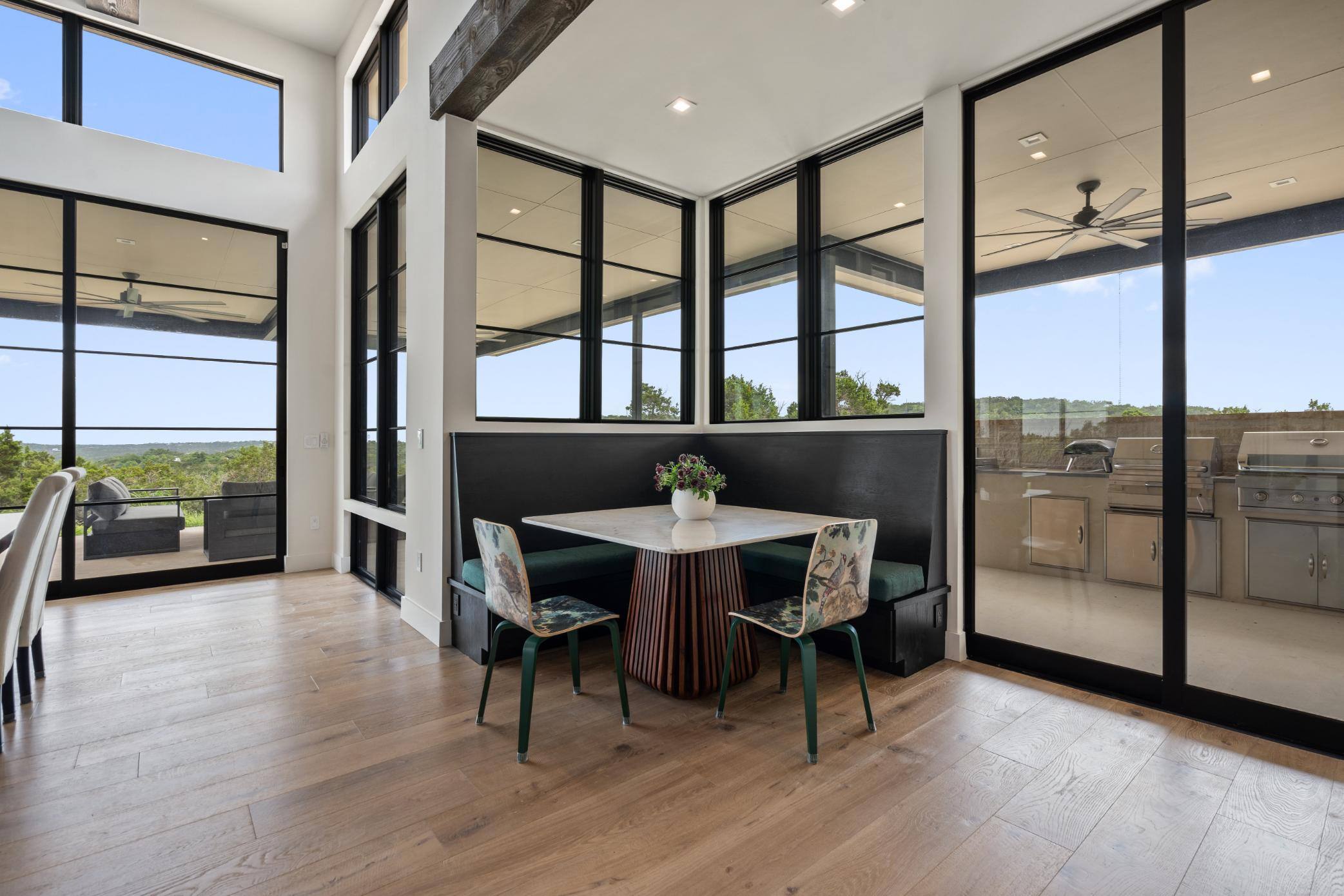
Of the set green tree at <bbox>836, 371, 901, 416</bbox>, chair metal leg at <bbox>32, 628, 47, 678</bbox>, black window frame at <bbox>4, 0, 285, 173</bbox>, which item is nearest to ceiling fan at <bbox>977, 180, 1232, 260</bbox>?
green tree at <bbox>836, 371, 901, 416</bbox>

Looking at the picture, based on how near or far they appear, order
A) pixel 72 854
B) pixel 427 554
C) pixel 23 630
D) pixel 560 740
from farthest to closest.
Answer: pixel 427 554, pixel 23 630, pixel 560 740, pixel 72 854

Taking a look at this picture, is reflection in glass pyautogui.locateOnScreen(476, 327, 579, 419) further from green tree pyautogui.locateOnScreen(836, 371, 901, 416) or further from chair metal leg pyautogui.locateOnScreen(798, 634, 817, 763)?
chair metal leg pyautogui.locateOnScreen(798, 634, 817, 763)

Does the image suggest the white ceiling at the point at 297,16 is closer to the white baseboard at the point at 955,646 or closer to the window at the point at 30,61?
the window at the point at 30,61

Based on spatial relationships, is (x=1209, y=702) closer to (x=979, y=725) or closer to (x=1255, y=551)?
(x=1255, y=551)

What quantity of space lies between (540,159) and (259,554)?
13.0 feet

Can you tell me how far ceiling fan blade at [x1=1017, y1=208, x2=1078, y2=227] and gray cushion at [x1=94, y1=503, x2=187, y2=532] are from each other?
605 cm

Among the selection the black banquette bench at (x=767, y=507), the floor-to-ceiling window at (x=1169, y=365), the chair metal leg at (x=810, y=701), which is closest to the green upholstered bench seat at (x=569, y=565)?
the black banquette bench at (x=767, y=507)

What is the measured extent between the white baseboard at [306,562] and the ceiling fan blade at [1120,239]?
5.94m

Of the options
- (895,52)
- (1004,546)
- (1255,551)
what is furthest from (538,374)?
(1255,551)

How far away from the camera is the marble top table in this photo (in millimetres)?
2648

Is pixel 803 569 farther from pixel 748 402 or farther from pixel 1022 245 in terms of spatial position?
pixel 1022 245

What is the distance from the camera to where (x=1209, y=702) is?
2.43 meters

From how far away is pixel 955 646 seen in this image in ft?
A: 10.5

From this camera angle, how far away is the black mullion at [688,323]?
476cm
